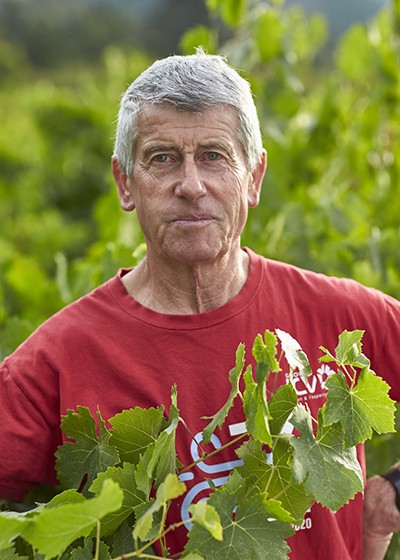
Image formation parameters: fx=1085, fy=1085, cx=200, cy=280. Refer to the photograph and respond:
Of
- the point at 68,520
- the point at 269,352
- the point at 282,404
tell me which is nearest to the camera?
the point at 68,520

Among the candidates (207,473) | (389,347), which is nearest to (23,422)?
(207,473)

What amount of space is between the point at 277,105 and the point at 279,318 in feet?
9.16

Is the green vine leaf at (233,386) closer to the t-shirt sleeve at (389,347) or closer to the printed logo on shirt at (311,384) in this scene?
the printed logo on shirt at (311,384)

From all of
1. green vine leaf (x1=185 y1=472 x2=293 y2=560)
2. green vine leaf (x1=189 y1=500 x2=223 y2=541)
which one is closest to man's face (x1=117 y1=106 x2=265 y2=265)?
green vine leaf (x1=185 y1=472 x2=293 y2=560)

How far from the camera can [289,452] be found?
1974 millimetres

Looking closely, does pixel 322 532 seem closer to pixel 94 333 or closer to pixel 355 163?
pixel 94 333

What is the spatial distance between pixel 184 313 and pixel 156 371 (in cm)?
16

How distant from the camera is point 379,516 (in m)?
2.53

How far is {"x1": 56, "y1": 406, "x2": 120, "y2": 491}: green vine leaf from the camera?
83.6 inches

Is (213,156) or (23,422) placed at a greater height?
(213,156)

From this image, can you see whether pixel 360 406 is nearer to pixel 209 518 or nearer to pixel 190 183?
pixel 209 518

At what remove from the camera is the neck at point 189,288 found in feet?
7.70

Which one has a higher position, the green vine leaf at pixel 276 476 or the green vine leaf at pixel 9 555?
the green vine leaf at pixel 276 476

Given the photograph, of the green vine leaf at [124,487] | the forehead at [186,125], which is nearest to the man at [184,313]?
the forehead at [186,125]
